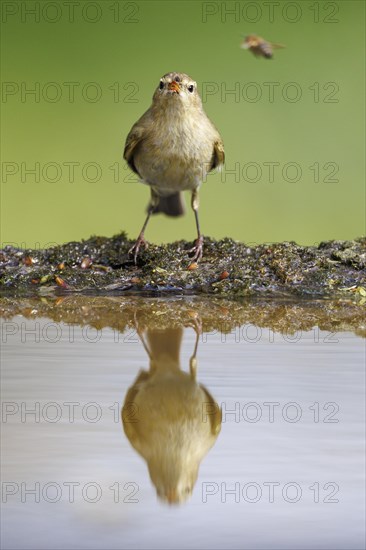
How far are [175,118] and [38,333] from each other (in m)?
1.78

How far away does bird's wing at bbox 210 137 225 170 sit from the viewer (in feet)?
15.5

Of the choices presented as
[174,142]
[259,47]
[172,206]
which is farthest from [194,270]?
[259,47]

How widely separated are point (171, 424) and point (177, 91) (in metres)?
2.81

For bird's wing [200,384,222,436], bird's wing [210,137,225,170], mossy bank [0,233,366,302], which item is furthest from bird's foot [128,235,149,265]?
bird's wing [200,384,222,436]

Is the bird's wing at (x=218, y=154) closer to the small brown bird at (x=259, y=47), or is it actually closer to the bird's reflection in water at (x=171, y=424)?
the small brown bird at (x=259, y=47)

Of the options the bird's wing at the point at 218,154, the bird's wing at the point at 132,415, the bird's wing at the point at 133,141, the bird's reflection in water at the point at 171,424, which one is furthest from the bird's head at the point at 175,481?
the bird's wing at the point at 218,154

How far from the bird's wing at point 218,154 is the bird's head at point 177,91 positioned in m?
0.20

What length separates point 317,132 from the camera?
26.2 ft

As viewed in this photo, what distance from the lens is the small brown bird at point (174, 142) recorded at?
4535mm

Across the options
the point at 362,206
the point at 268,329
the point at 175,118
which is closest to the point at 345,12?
the point at 362,206

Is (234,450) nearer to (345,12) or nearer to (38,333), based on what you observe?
(38,333)

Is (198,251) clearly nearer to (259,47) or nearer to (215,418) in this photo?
(259,47)

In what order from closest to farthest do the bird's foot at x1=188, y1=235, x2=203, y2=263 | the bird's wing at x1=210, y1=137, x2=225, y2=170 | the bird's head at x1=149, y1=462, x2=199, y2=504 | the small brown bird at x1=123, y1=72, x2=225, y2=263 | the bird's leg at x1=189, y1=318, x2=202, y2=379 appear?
the bird's head at x1=149, y1=462, x2=199, y2=504 → the bird's leg at x1=189, y1=318, x2=202, y2=379 → the bird's foot at x1=188, y1=235, x2=203, y2=263 → the small brown bird at x1=123, y1=72, x2=225, y2=263 → the bird's wing at x1=210, y1=137, x2=225, y2=170

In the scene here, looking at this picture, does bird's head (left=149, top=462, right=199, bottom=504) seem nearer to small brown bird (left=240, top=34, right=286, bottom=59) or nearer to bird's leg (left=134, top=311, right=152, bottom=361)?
bird's leg (left=134, top=311, right=152, bottom=361)
